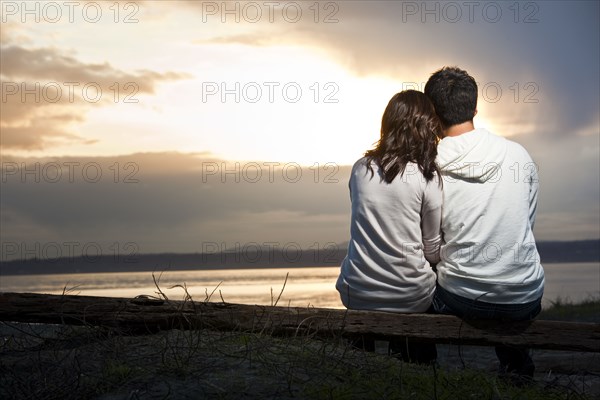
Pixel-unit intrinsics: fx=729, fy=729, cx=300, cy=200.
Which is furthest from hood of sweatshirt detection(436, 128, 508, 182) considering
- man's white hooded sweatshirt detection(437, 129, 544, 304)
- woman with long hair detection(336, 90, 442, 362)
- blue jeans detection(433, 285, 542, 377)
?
blue jeans detection(433, 285, 542, 377)

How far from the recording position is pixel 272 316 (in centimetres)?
552

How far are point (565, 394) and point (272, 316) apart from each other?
7.23ft

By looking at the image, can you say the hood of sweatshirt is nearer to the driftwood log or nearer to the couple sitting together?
the couple sitting together

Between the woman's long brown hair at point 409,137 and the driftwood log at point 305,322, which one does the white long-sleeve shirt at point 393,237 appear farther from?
the driftwood log at point 305,322

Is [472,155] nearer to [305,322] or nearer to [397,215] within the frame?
[397,215]

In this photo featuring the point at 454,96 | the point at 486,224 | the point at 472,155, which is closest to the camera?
the point at 486,224

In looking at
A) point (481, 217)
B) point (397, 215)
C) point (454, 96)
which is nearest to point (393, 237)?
point (397, 215)

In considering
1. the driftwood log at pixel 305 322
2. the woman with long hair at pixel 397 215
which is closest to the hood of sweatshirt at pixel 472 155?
the woman with long hair at pixel 397 215

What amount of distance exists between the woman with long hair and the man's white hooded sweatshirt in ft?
0.39

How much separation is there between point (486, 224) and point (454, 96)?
1.01 m

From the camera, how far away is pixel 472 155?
536 cm

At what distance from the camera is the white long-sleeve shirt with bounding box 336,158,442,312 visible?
527 centimetres

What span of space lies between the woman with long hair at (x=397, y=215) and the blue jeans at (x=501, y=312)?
13cm

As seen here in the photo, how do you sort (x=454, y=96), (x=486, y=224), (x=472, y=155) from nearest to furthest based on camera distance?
(x=486, y=224)
(x=472, y=155)
(x=454, y=96)
